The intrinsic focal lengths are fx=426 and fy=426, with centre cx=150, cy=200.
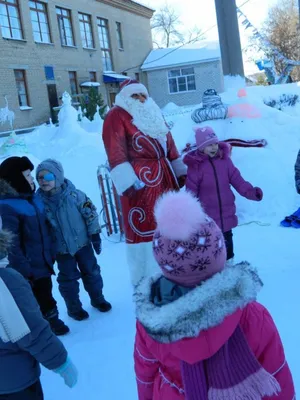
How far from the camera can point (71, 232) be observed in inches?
128

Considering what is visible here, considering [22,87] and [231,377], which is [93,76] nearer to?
[22,87]

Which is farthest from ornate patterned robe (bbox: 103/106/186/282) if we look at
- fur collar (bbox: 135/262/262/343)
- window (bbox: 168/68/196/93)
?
window (bbox: 168/68/196/93)

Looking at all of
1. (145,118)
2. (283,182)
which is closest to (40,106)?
(283,182)

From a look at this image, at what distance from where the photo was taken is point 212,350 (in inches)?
49.2

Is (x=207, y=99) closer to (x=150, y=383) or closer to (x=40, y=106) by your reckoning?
(x=150, y=383)

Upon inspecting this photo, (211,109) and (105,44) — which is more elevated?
(105,44)

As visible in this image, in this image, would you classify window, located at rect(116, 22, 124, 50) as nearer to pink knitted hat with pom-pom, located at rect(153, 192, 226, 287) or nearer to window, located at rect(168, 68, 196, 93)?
window, located at rect(168, 68, 196, 93)

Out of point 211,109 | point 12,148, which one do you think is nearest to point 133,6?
point 12,148

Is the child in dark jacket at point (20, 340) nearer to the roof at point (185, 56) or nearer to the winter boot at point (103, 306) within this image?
the winter boot at point (103, 306)

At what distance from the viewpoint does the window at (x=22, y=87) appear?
2006 centimetres

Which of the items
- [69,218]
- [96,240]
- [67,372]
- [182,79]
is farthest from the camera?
[182,79]

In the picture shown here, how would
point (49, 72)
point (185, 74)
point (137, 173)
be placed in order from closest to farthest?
1. point (137, 173)
2. point (49, 72)
3. point (185, 74)

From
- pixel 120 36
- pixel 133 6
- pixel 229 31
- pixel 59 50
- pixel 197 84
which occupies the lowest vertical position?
pixel 229 31

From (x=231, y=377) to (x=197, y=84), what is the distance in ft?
93.4
